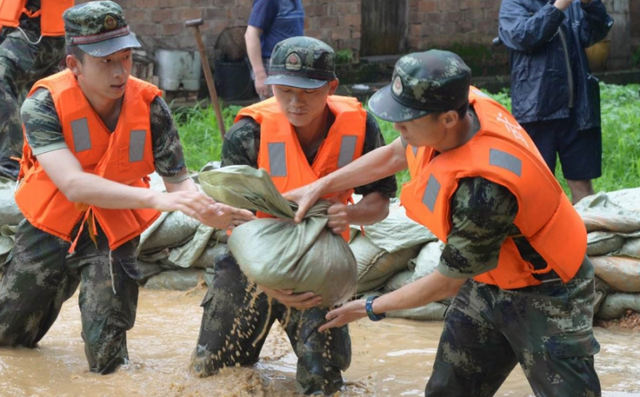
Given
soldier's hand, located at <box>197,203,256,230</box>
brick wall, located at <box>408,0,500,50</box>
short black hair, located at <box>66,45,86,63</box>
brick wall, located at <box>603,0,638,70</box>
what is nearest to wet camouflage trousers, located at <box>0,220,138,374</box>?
soldier's hand, located at <box>197,203,256,230</box>

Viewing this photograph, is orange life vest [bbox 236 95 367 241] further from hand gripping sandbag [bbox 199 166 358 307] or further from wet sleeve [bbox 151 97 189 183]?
wet sleeve [bbox 151 97 189 183]

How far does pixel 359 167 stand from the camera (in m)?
4.01

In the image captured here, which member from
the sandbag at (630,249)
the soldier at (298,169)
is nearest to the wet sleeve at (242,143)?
the soldier at (298,169)

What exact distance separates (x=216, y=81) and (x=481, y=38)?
376cm

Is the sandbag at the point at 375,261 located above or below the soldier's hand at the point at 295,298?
below

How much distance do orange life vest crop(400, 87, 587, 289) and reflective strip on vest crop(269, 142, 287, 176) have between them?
70 cm

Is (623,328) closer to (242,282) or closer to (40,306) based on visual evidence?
(242,282)

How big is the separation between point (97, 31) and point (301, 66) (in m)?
0.86

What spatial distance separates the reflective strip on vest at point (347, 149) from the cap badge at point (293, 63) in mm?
386

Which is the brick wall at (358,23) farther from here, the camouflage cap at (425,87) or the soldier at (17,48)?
the camouflage cap at (425,87)

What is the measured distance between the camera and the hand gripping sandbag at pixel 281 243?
3.77 m

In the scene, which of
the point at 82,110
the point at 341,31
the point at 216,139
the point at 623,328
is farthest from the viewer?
the point at 341,31

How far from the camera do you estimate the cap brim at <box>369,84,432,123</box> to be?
3.21m

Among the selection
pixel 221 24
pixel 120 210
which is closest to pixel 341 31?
pixel 221 24
